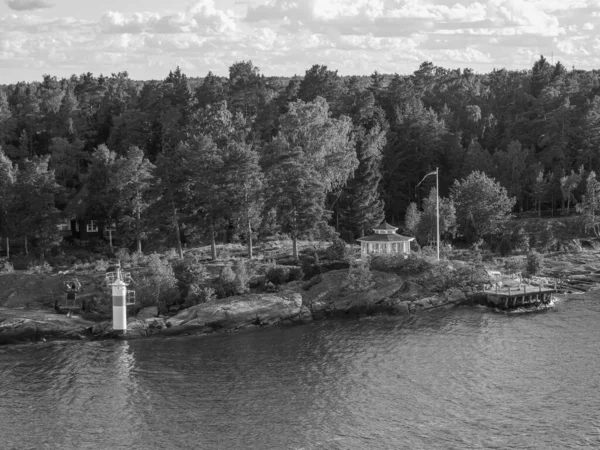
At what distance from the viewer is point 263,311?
2181 inches

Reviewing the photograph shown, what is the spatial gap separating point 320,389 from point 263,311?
50.9 ft

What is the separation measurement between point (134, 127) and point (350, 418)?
5804cm

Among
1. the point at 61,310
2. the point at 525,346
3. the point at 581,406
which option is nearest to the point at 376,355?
the point at 525,346

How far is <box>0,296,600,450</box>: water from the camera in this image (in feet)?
113

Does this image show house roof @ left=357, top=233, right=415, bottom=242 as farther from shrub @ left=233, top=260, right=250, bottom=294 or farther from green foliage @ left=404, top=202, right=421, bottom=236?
shrub @ left=233, top=260, right=250, bottom=294

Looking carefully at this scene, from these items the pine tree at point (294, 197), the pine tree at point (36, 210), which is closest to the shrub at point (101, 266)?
the pine tree at point (36, 210)

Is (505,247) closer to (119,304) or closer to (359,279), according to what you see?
(359,279)

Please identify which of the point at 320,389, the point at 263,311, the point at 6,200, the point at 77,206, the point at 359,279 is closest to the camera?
the point at 320,389

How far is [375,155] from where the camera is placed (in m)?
80.8

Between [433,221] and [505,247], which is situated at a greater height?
[433,221]

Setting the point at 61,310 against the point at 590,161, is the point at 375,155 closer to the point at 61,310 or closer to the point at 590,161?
the point at 590,161

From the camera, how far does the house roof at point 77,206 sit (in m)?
72.1

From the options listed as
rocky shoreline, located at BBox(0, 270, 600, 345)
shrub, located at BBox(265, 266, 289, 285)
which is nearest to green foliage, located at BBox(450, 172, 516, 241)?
rocky shoreline, located at BBox(0, 270, 600, 345)

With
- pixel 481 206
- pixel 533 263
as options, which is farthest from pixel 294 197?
pixel 481 206
